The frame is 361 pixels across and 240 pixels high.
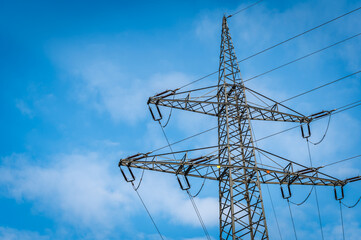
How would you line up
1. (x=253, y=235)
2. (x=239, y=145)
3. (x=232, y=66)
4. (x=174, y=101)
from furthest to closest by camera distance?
1. (x=232, y=66)
2. (x=174, y=101)
3. (x=239, y=145)
4. (x=253, y=235)

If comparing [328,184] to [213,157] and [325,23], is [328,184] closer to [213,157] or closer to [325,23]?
[213,157]

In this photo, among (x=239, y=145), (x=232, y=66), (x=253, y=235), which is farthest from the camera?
(x=232, y=66)

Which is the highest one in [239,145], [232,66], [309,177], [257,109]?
[232,66]

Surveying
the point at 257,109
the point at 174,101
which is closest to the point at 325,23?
the point at 257,109

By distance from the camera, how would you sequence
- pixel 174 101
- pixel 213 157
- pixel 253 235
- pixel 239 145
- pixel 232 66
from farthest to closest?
pixel 232 66 < pixel 174 101 < pixel 239 145 < pixel 213 157 < pixel 253 235

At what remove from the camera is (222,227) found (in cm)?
1569

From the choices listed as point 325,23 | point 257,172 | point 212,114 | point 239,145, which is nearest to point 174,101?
point 212,114

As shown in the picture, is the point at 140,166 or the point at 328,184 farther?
the point at 328,184

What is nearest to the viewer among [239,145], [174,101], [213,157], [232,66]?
[213,157]

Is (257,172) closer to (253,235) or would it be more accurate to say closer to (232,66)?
(253,235)

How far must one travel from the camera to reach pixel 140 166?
16.4m

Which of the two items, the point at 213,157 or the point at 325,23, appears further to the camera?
the point at 325,23

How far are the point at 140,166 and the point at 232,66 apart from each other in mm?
9743

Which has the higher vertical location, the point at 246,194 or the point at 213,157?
the point at 213,157
